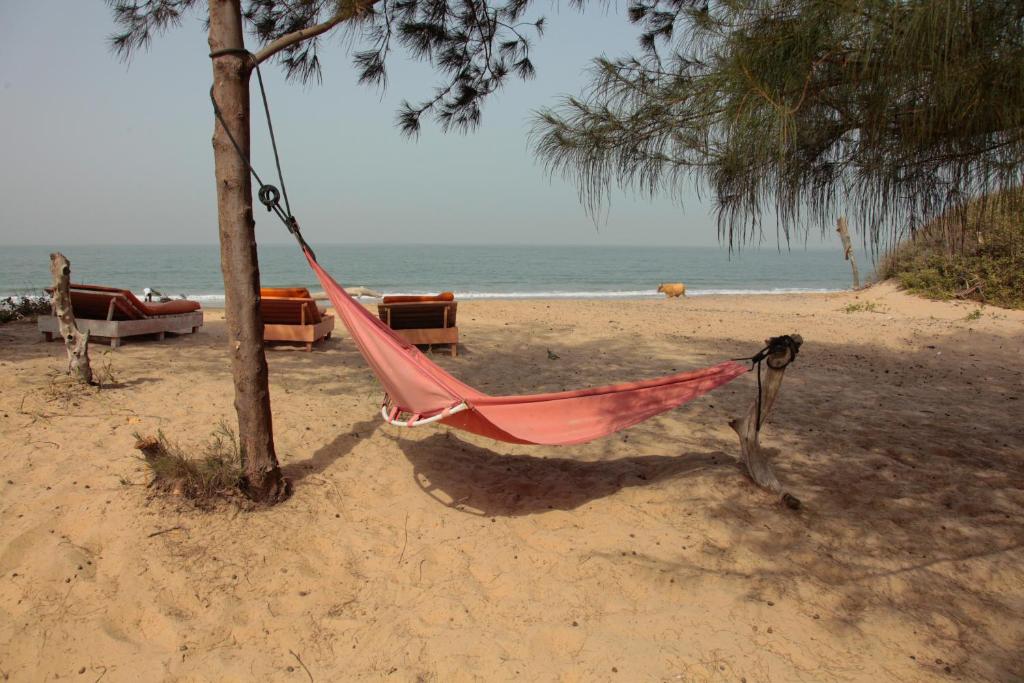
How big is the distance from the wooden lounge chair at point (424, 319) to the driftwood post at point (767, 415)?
3456mm

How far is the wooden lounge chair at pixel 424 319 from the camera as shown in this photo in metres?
6.25

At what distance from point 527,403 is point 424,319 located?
3.68m

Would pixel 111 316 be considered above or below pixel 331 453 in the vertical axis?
above

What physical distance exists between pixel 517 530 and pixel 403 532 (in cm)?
49

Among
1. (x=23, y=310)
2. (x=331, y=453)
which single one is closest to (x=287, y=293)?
(x=23, y=310)

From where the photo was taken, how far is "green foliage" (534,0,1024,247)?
202 cm

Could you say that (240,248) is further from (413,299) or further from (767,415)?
(413,299)

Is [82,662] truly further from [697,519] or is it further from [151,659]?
[697,519]

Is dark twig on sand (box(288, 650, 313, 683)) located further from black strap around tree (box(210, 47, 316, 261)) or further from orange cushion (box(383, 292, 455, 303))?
orange cushion (box(383, 292, 455, 303))

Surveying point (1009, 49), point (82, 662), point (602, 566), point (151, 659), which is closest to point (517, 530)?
point (602, 566)

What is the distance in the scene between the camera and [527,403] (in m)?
2.83

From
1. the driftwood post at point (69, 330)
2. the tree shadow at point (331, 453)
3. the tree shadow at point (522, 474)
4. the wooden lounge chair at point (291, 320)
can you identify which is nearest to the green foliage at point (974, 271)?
the tree shadow at point (522, 474)

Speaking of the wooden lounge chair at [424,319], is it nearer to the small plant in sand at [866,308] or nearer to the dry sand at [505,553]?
the dry sand at [505,553]

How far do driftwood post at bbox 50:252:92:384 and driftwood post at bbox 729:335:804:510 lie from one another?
12.4 feet
